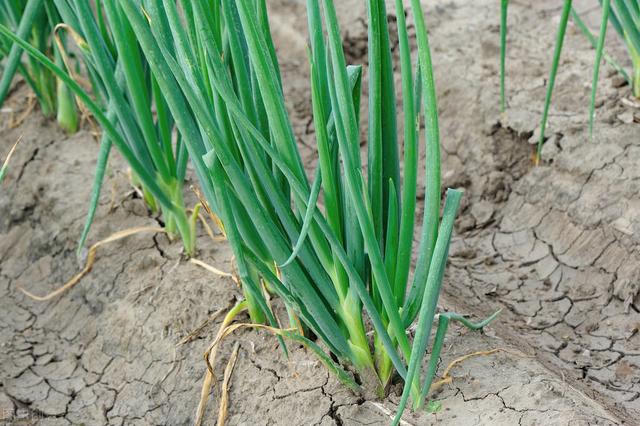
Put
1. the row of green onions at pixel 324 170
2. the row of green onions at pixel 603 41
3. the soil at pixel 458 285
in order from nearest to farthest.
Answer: the row of green onions at pixel 324 170 → the soil at pixel 458 285 → the row of green onions at pixel 603 41

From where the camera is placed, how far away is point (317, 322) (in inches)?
61.8

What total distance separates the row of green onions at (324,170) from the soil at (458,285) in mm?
150

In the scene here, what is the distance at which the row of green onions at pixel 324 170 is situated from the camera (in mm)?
1361

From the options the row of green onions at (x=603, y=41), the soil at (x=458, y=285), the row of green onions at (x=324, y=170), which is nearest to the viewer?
the row of green onions at (x=324, y=170)

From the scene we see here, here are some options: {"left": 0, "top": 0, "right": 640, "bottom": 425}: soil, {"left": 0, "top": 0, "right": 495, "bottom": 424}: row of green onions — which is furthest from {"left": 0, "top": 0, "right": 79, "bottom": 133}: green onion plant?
{"left": 0, "top": 0, "right": 495, "bottom": 424}: row of green onions

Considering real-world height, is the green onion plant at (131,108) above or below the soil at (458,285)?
above

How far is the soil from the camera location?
1.71 meters

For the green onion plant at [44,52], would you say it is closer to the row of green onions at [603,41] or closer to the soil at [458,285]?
the soil at [458,285]

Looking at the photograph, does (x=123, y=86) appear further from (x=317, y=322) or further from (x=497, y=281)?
(x=497, y=281)

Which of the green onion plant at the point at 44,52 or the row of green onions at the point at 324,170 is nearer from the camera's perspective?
the row of green onions at the point at 324,170

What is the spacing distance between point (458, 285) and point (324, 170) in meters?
0.91

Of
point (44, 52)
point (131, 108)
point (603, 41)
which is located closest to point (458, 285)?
point (603, 41)

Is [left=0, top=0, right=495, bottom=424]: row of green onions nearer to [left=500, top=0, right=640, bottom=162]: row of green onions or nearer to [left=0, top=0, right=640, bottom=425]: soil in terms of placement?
[left=0, top=0, right=640, bottom=425]: soil

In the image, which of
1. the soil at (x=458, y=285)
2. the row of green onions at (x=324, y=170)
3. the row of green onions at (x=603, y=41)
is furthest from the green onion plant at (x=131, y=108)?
the row of green onions at (x=603, y=41)
